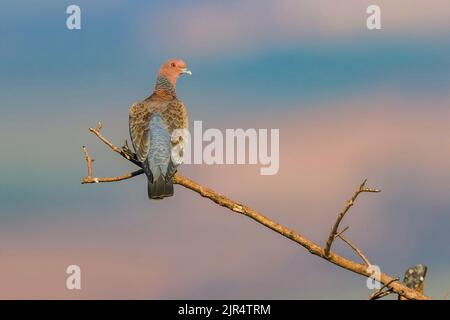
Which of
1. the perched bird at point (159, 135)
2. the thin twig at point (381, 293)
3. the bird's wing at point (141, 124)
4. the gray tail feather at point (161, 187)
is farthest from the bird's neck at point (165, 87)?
the thin twig at point (381, 293)

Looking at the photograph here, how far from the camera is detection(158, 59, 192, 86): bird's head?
17250 millimetres

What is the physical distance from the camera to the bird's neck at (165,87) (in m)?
16.5

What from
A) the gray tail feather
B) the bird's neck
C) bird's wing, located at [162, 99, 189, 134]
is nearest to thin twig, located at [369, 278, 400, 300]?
the gray tail feather

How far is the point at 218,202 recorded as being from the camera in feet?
37.6

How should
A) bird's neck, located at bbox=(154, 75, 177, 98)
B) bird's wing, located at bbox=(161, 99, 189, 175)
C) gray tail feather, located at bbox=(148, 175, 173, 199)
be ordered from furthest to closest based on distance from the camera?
bird's neck, located at bbox=(154, 75, 177, 98) → bird's wing, located at bbox=(161, 99, 189, 175) → gray tail feather, located at bbox=(148, 175, 173, 199)

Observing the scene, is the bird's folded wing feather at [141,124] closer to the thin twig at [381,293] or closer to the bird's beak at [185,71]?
the bird's beak at [185,71]

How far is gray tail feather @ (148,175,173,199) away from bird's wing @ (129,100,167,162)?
1.73ft

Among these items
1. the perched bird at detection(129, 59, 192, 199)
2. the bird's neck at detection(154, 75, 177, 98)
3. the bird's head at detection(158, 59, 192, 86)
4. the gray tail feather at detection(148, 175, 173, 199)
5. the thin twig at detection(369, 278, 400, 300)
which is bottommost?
the thin twig at detection(369, 278, 400, 300)

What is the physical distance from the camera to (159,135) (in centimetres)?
1485

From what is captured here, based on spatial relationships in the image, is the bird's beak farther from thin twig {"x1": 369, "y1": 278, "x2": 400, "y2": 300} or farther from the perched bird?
thin twig {"x1": 369, "y1": 278, "x2": 400, "y2": 300}

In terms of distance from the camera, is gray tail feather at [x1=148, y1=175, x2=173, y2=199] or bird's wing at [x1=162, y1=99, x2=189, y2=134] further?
bird's wing at [x1=162, y1=99, x2=189, y2=134]

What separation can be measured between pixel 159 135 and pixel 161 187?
1227 mm

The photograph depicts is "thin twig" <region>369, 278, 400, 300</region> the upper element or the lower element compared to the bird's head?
lower
